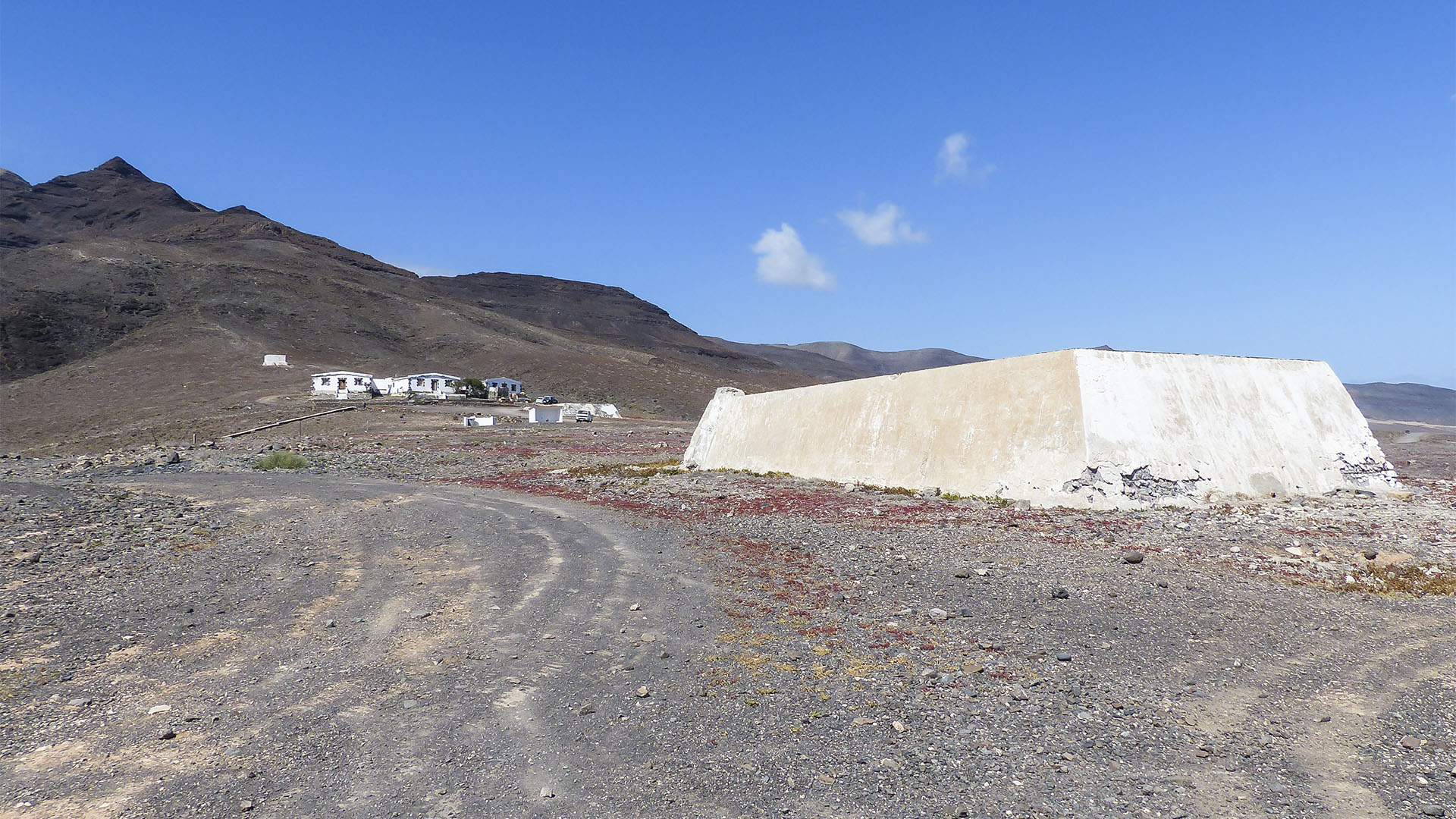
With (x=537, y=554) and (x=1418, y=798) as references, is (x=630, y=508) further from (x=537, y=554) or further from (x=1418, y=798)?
(x=1418, y=798)

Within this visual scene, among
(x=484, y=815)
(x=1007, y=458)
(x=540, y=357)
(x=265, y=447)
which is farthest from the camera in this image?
(x=540, y=357)

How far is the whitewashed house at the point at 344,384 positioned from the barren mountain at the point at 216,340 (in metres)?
2.74

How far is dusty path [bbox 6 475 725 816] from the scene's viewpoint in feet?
14.9

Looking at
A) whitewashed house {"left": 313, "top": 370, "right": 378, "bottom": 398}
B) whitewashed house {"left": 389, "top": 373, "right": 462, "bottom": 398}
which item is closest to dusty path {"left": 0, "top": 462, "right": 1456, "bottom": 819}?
whitewashed house {"left": 313, "top": 370, "right": 378, "bottom": 398}

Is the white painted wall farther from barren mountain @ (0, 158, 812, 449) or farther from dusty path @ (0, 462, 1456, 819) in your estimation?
dusty path @ (0, 462, 1456, 819)

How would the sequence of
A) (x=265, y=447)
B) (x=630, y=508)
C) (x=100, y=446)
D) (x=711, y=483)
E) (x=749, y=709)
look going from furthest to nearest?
(x=100, y=446), (x=265, y=447), (x=711, y=483), (x=630, y=508), (x=749, y=709)

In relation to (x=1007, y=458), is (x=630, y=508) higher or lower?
lower

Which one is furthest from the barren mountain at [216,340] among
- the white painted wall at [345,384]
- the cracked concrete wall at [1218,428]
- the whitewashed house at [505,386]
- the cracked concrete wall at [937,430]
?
the cracked concrete wall at [1218,428]

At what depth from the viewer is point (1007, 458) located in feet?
56.1

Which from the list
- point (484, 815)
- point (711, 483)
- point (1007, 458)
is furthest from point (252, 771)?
point (711, 483)

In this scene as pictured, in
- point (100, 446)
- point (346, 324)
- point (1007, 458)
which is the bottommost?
point (100, 446)

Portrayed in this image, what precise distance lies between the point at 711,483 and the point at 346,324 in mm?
96229

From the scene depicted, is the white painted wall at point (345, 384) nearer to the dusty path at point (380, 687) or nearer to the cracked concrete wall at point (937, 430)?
the cracked concrete wall at point (937, 430)

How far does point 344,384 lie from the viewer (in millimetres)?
64000
